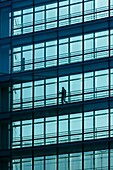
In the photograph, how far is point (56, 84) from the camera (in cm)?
4691

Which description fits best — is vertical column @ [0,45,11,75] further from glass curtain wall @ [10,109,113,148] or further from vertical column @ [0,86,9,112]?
glass curtain wall @ [10,109,113,148]

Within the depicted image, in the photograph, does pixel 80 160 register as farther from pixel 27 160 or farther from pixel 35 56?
pixel 35 56

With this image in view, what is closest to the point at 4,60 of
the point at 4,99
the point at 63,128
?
the point at 4,99

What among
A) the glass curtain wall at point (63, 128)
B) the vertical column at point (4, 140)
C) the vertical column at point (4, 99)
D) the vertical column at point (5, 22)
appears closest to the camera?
the glass curtain wall at point (63, 128)

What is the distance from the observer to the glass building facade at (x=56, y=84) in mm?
45188

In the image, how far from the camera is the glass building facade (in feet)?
148

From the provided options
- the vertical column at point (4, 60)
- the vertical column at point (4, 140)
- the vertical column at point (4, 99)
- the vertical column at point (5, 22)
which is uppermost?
the vertical column at point (5, 22)

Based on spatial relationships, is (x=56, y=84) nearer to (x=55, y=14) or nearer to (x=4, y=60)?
(x=4, y=60)

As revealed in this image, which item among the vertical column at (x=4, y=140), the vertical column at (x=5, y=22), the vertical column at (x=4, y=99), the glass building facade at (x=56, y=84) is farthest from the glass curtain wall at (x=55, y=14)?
the vertical column at (x=4, y=140)

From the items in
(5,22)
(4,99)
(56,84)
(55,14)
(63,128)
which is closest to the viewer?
(63,128)

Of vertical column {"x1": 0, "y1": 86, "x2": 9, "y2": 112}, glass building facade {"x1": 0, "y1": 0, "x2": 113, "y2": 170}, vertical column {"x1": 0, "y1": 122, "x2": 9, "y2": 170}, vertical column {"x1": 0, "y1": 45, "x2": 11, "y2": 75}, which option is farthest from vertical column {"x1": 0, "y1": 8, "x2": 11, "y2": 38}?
vertical column {"x1": 0, "y1": 122, "x2": 9, "y2": 170}

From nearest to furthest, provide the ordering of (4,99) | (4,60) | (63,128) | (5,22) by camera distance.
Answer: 1. (63,128)
2. (4,99)
3. (4,60)
4. (5,22)

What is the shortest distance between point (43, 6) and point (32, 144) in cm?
957

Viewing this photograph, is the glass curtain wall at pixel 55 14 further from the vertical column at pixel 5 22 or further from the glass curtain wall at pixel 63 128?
the glass curtain wall at pixel 63 128
